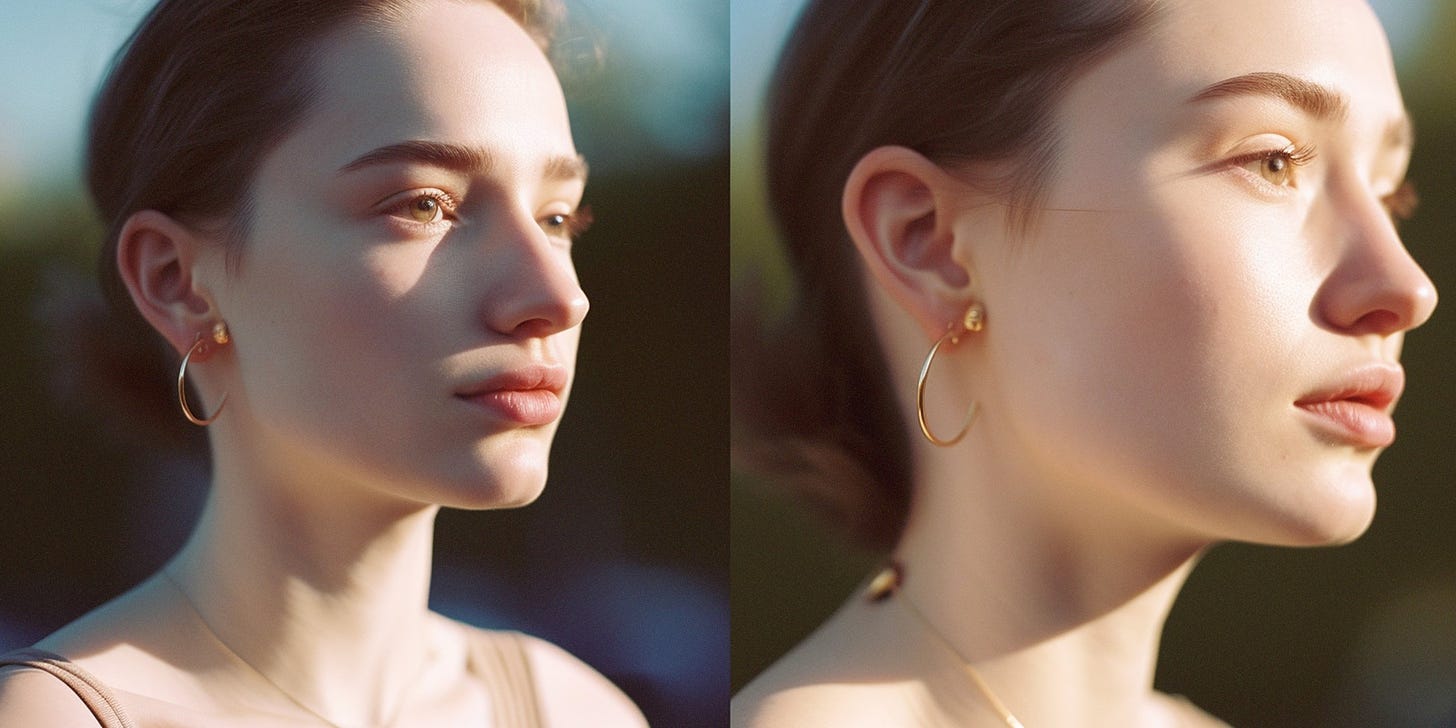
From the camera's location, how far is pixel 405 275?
153cm

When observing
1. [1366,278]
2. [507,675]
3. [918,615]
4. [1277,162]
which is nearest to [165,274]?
[507,675]

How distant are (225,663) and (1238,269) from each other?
46.3 inches

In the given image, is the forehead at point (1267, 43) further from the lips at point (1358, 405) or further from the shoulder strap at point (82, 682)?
the shoulder strap at point (82, 682)

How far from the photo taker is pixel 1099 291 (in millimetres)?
1658

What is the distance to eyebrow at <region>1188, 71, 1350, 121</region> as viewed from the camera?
1644 millimetres

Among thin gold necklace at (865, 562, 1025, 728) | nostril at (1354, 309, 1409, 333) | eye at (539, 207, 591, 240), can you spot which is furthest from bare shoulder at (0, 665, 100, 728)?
nostril at (1354, 309, 1409, 333)

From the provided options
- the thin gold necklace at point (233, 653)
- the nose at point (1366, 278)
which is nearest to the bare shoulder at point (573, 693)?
the thin gold necklace at point (233, 653)

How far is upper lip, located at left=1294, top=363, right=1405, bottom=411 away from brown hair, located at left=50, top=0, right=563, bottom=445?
46.4 inches

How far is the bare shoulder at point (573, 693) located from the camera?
172cm

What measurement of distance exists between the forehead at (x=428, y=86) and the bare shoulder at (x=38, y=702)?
585mm

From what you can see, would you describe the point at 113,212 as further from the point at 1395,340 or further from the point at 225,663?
the point at 1395,340

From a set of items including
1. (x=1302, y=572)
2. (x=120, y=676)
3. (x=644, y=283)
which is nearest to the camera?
(x=120, y=676)

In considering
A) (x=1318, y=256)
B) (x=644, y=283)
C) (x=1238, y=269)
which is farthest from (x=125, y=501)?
(x=1318, y=256)

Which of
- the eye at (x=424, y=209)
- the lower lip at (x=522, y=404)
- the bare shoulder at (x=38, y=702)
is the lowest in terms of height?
the bare shoulder at (x=38, y=702)
